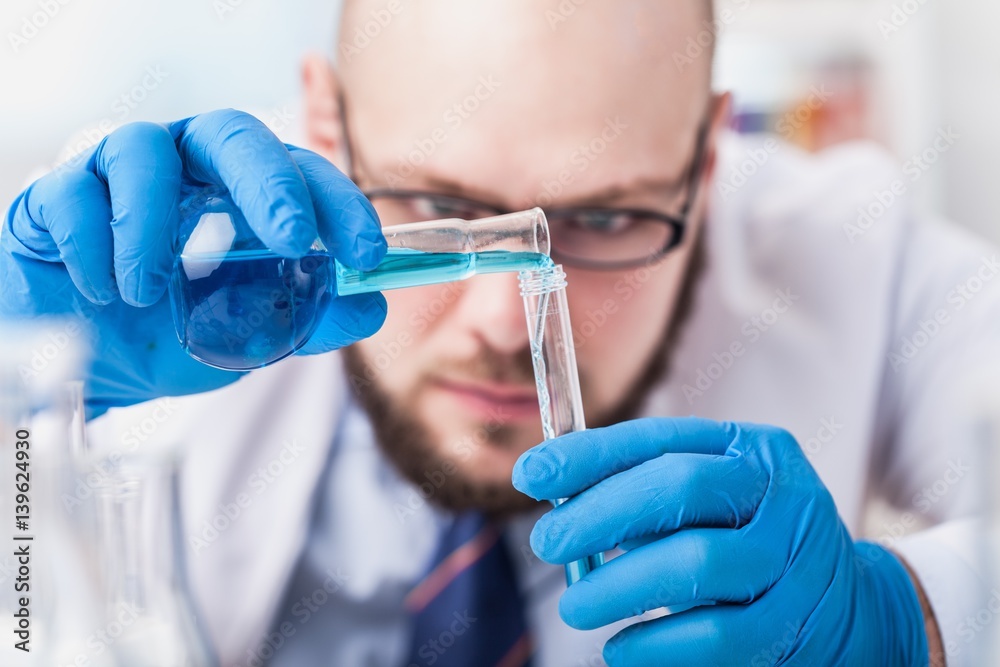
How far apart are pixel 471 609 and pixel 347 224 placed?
2.53 feet

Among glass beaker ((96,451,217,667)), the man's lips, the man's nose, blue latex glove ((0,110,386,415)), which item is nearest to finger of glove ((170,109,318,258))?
blue latex glove ((0,110,386,415))

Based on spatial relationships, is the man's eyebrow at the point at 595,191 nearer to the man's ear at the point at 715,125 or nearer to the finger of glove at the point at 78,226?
the man's ear at the point at 715,125

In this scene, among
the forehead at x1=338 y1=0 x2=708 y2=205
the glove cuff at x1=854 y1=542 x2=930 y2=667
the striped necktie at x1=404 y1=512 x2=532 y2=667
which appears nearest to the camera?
the glove cuff at x1=854 y1=542 x2=930 y2=667

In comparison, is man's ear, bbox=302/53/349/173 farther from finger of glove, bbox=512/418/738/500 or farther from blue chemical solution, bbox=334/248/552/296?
finger of glove, bbox=512/418/738/500

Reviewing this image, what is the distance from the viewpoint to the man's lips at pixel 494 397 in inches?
45.3

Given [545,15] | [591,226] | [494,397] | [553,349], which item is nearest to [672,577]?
[553,349]

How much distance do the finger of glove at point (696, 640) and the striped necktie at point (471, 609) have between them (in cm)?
51

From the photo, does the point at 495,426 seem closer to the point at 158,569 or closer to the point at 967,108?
the point at 158,569

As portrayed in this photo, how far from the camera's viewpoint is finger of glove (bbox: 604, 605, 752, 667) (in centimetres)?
75

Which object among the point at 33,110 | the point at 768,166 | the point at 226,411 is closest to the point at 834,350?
the point at 768,166

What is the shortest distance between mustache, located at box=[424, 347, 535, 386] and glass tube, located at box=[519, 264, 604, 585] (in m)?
0.30

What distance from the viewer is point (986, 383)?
1.28m

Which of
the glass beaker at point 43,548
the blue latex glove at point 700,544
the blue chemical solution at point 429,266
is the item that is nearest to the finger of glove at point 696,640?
the blue latex glove at point 700,544

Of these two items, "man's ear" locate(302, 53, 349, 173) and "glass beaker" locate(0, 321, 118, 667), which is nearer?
"glass beaker" locate(0, 321, 118, 667)
